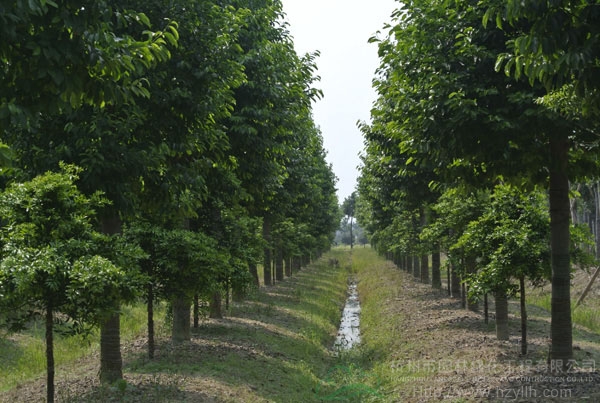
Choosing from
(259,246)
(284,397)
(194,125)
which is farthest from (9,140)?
(259,246)

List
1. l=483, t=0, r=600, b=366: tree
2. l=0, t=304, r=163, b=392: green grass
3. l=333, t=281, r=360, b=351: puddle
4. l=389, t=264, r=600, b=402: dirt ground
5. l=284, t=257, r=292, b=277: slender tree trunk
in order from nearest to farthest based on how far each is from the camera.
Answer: l=483, t=0, r=600, b=366: tree
l=389, t=264, r=600, b=402: dirt ground
l=0, t=304, r=163, b=392: green grass
l=333, t=281, r=360, b=351: puddle
l=284, t=257, r=292, b=277: slender tree trunk

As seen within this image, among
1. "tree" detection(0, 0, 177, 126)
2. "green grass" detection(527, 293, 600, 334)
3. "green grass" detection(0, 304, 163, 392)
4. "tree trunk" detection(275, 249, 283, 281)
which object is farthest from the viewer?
Answer: "tree trunk" detection(275, 249, 283, 281)

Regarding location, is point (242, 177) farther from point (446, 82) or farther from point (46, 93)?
point (46, 93)

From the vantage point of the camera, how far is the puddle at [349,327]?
18594 millimetres

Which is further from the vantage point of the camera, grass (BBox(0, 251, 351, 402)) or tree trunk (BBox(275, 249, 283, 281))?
tree trunk (BBox(275, 249, 283, 281))

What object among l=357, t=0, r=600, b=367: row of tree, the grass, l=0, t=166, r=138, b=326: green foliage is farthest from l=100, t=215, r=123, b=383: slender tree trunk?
l=357, t=0, r=600, b=367: row of tree

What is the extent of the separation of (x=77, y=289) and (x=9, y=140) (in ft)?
10.7

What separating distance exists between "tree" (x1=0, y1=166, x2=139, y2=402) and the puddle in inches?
450

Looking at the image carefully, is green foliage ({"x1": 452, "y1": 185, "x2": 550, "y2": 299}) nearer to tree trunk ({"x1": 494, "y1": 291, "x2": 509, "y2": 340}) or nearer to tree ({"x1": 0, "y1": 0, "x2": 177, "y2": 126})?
tree trunk ({"x1": 494, "y1": 291, "x2": 509, "y2": 340})

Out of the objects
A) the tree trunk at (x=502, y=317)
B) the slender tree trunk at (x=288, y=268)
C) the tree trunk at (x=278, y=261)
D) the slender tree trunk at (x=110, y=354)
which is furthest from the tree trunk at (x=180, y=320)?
the slender tree trunk at (x=288, y=268)

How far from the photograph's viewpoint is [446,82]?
8.35 m

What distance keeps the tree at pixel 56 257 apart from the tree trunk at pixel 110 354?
1.91m

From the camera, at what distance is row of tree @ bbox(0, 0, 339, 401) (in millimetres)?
4938

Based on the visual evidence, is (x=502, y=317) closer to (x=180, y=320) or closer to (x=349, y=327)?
(x=180, y=320)
